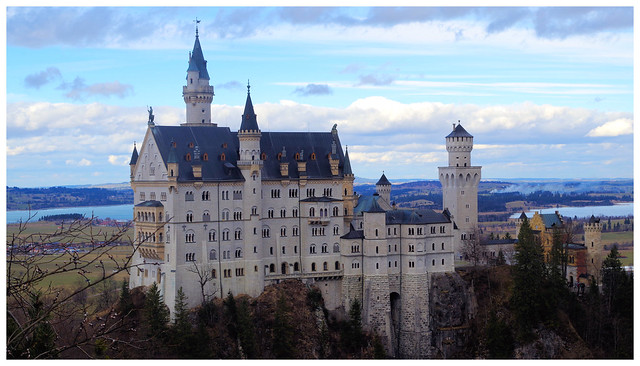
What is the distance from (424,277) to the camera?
328 ft

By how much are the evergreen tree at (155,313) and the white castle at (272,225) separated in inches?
47.2

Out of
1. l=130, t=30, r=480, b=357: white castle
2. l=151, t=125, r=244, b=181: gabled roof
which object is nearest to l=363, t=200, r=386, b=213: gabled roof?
l=130, t=30, r=480, b=357: white castle

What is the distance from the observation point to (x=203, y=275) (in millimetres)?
92125

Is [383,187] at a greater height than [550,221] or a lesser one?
greater

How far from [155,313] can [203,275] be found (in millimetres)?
6224

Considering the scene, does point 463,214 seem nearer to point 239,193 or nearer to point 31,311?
point 239,193

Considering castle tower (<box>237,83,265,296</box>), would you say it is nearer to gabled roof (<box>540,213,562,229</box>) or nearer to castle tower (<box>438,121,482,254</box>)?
castle tower (<box>438,121,482,254</box>)

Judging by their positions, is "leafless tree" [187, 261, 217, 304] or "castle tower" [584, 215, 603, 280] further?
"castle tower" [584, 215, 603, 280]

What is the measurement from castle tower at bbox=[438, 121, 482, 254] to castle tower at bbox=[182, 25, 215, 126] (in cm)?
2835

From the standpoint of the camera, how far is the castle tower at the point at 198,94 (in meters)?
105

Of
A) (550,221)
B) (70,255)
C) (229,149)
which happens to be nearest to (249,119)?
(229,149)

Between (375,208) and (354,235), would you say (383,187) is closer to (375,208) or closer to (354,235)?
(375,208)

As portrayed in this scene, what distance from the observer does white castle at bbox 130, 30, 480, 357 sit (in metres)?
92.2

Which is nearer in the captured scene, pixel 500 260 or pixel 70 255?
pixel 70 255
